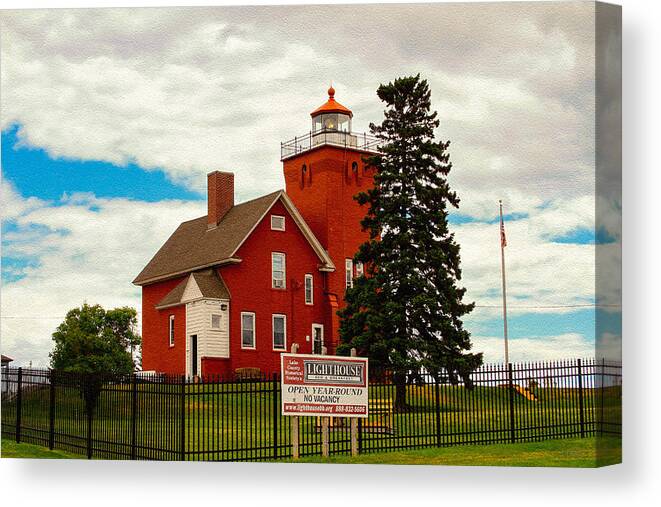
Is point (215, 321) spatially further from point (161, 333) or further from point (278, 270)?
point (278, 270)

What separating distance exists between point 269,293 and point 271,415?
1409cm

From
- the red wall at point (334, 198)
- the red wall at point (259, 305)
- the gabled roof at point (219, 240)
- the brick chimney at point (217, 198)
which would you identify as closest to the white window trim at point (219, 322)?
the red wall at point (259, 305)

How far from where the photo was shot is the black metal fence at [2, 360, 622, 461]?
867 inches

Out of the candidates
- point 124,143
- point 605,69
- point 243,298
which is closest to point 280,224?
point 243,298

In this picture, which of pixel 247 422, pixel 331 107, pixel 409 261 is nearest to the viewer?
pixel 247 422

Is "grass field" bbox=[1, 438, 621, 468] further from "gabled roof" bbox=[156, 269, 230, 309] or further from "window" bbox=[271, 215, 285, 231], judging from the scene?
"window" bbox=[271, 215, 285, 231]

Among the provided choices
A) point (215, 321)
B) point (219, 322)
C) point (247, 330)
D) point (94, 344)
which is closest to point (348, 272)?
point (247, 330)

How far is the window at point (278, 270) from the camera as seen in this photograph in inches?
1510

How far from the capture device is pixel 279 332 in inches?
1486

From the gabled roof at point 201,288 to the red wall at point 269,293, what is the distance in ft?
0.90

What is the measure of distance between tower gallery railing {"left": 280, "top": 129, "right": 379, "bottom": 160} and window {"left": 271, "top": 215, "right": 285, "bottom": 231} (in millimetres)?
2385

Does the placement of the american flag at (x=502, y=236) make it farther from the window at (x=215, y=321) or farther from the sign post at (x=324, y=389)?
the window at (x=215, y=321)

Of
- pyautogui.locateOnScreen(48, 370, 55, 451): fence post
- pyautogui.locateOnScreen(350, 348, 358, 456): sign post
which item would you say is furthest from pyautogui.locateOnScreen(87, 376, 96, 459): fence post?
pyautogui.locateOnScreen(350, 348, 358, 456): sign post

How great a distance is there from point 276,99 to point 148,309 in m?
13.7
